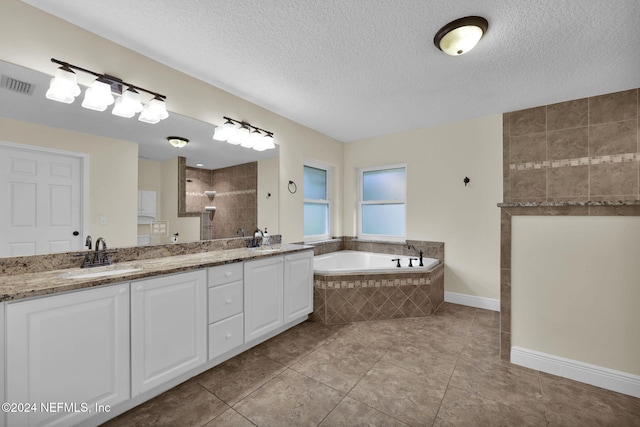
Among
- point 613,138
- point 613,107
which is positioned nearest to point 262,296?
point 613,138

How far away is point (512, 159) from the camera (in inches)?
122

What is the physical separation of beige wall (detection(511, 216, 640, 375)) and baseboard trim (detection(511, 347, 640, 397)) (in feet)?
0.12

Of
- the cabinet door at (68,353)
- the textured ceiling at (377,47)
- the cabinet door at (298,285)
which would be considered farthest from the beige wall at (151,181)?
the cabinet door at (298,285)

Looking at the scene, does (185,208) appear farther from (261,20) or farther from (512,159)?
(512,159)

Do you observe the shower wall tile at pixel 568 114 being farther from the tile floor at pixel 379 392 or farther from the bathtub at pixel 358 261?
the tile floor at pixel 379 392

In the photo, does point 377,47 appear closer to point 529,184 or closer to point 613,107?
point 529,184

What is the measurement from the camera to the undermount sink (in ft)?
4.80

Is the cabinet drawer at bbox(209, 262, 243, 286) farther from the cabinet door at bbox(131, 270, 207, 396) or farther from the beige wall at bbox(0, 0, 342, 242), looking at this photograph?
the beige wall at bbox(0, 0, 342, 242)

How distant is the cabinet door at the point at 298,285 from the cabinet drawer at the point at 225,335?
52 cm

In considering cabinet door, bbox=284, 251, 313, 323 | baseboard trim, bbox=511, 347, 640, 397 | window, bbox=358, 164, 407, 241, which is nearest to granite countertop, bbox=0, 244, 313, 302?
cabinet door, bbox=284, 251, 313, 323

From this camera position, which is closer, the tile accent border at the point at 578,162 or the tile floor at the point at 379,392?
the tile floor at the point at 379,392

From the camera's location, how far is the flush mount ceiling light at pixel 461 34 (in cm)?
165

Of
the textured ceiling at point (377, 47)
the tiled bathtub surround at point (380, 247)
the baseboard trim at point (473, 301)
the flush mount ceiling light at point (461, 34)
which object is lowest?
the baseboard trim at point (473, 301)

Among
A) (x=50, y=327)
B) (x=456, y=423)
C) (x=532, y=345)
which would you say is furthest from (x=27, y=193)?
(x=532, y=345)
